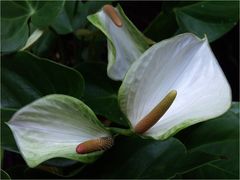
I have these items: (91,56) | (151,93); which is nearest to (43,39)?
(91,56)

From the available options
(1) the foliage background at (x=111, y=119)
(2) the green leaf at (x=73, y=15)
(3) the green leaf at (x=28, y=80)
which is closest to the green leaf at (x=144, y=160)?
(1) the foliage background at (x=111, y=119)

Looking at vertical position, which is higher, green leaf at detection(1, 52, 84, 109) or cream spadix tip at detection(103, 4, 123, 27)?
cream spadix tip at detection(103, 4, 123, 27)

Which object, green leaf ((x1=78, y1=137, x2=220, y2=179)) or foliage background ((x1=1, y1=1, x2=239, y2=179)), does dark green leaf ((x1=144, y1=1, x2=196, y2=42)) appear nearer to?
foliage background ((x1=1, y1=1, x2=239, y2=179))

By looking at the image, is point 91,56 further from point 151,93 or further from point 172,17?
point 151,93

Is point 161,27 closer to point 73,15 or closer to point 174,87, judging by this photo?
point 73,15

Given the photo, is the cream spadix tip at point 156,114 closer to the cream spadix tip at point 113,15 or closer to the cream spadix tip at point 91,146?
the cream spadix tip at point 91,146

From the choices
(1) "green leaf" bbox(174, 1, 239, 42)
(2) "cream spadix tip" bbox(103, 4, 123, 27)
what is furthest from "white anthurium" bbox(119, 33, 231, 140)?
(1) "green leaf" bbox(174, 1, 239, 42)

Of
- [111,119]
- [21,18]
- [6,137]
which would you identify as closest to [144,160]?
[111,119]
